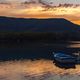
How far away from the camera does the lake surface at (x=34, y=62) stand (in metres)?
14.1

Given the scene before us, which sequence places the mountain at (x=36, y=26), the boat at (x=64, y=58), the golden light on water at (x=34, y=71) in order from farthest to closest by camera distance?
the mountain at (x=36, y=26) → the boat at (x=64, y=58) → the golden light on water at (x=34, y=71)

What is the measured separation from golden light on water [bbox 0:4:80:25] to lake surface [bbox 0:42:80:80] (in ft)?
18.6

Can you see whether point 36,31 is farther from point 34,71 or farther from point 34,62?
point 34,71

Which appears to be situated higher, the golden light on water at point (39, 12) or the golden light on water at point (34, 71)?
the golden light on water at point (39, 12)

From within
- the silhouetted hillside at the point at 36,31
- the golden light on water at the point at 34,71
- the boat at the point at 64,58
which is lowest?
the golden light on water at the point at 34,71

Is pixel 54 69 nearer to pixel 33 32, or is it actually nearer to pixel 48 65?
pixel 48 65

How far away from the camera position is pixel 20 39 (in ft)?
62.6

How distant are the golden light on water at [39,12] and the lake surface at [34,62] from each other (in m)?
5.65

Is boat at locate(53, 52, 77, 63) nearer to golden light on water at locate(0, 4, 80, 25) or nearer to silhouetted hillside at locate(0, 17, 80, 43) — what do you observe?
silhouetted hillside at locate(0, 17, 80, 43)

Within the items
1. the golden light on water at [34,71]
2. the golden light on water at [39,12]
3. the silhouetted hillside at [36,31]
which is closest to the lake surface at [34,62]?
the golden light on water at [34,71]

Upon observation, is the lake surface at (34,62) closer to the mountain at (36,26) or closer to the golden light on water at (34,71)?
the golden light on water at (34,71)

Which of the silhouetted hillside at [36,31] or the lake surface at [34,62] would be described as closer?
the lake surface at [34,62]

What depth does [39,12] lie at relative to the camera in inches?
999

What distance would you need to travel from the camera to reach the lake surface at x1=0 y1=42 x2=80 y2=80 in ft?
46.1
